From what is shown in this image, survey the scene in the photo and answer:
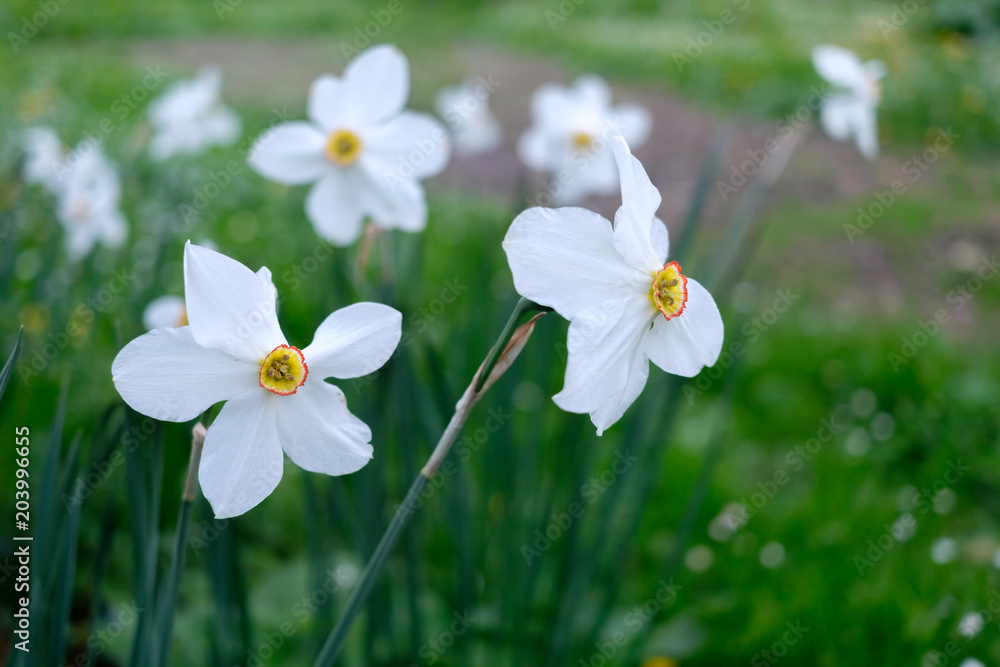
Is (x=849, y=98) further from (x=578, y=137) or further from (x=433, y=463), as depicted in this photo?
(x=433, y=463)

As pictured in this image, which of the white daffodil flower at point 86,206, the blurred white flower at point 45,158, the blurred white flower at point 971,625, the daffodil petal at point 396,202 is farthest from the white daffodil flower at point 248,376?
the blurred white flower at point 45,158

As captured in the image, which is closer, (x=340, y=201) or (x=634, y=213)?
(x=634, y=213)

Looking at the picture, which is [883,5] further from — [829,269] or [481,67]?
[829,269]

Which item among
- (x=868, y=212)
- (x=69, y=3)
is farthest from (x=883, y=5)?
(x=69, y=3)

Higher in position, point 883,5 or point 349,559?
point 883,5

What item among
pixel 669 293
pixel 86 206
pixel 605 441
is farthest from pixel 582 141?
pixel 669 293

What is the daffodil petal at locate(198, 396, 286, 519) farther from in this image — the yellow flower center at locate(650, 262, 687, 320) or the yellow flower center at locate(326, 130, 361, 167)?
the yellow flower center at locate(326, 130, 361, 167)

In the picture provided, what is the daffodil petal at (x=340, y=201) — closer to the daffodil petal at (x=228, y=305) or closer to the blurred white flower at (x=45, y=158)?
the daffodil petal at (x=228, y=305)
